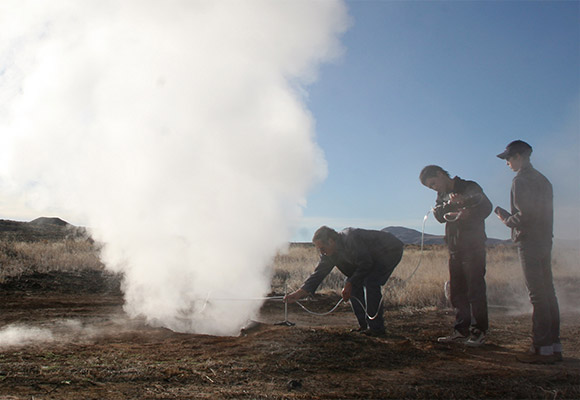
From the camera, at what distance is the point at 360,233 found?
5.86 meters

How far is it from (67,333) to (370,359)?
4.24 meters

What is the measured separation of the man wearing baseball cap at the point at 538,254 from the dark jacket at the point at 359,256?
162 cm

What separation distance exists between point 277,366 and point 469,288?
→ 248 centimetres

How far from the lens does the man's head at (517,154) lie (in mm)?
Result: 4660

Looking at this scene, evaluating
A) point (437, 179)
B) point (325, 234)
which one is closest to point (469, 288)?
point (437, 179)

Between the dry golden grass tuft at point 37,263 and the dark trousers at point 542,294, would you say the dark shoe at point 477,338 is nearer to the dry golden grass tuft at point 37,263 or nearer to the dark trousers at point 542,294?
the dark trousers at point 542,294

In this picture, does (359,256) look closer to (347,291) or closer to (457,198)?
(347,291)

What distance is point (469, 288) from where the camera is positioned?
17.0ft

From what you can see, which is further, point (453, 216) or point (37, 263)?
point (37, 263)

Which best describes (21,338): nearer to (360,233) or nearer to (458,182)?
(360,233)

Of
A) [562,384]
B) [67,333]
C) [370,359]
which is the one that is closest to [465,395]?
[562,384]

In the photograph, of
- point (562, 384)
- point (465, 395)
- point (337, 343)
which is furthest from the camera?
point (337, 343)

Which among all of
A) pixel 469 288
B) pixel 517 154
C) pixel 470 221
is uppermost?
pixel 517 154

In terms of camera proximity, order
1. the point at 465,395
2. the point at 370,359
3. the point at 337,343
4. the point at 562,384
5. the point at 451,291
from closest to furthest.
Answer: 1. the point at 465,395
2. the point at 562,384
3. the point at 370,359
4. the point at 337,343
5. the point at 451,291
